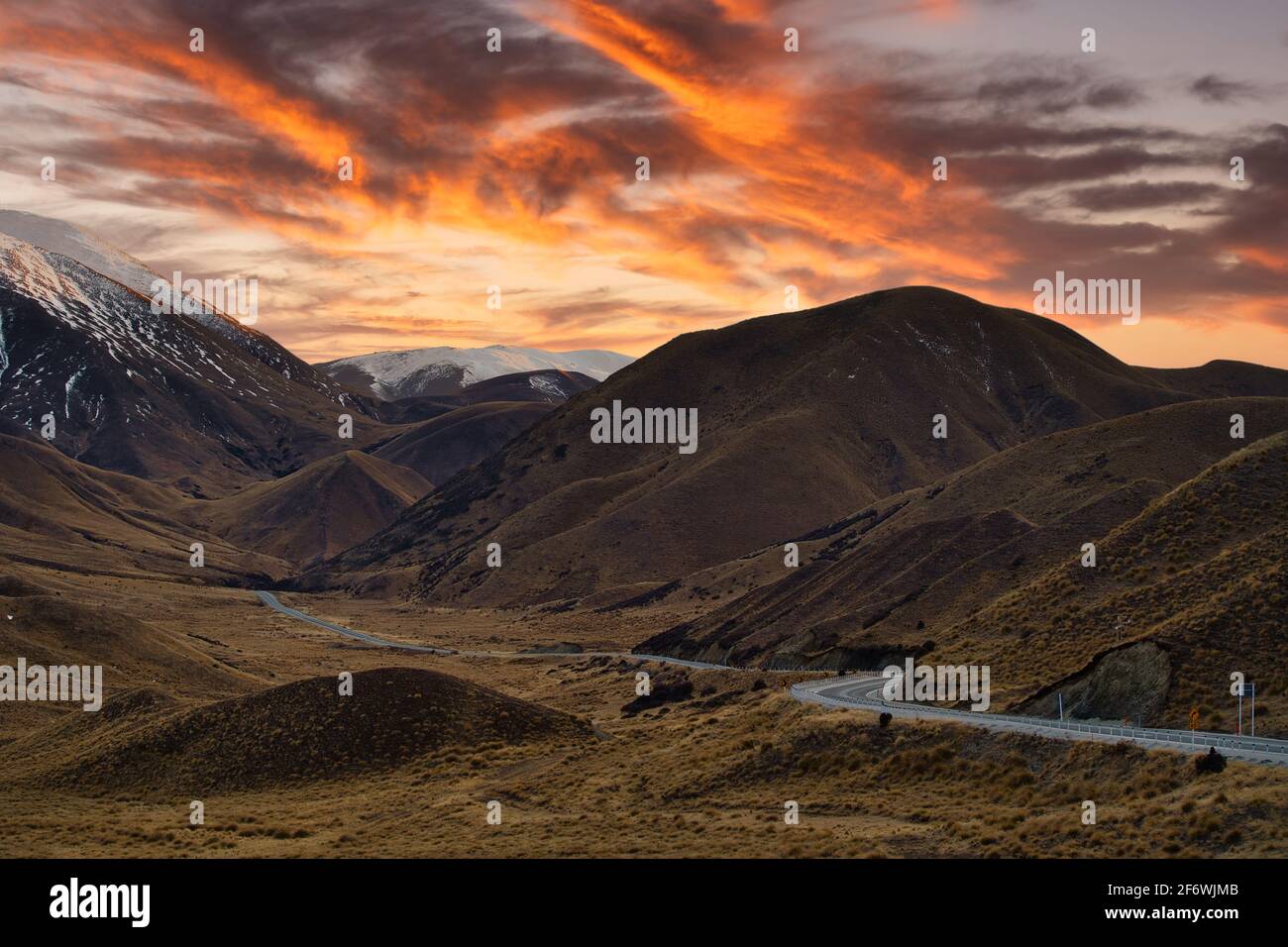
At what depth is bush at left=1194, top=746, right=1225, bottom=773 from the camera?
3559 centimetres

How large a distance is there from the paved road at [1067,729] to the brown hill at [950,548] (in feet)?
41.2

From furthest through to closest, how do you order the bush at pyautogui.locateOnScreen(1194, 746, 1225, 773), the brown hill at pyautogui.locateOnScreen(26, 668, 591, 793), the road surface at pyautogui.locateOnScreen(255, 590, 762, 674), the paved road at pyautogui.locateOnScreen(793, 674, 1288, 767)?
the road surface at pyautogui.locateOnScreen(255, 590, 762, 674)
the brown hill at pyautogui.locateOnScreen(26, 668, 591, 793)
the paved road at pyautogui.locateOnScreen(793, 674, 1288, 767)
the bush at pyautogui.locateOnScreen(1194, 746, 1225, 773)

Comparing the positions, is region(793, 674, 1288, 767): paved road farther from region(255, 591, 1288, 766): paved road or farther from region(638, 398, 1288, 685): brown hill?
region(638, 398, 1288, 685): brown hill

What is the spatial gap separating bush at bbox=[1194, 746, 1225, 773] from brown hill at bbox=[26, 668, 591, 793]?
120 ft

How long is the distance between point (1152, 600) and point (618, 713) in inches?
1367

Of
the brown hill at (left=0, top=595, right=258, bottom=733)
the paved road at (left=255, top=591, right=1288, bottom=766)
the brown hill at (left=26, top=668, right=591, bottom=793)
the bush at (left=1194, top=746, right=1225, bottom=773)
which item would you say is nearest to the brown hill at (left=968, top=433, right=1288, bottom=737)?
the paved road at (left=255, top=591, right=1288, bottom=766)

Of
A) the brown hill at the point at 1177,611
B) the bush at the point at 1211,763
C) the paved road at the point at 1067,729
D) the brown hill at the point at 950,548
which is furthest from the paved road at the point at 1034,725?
the brown hill at the point at 950,548

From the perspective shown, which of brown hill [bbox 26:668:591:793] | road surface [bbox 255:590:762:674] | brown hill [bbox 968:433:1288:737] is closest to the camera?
brown hill [bbox 968:433:1288:737]

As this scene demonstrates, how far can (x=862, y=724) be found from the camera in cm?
5203

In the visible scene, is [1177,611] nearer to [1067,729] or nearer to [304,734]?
[1067,729]

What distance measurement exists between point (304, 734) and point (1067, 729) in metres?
37.7

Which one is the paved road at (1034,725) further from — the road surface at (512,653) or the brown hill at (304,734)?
the road surface at (512,653)

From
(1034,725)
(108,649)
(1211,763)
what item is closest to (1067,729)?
(1034,725)
